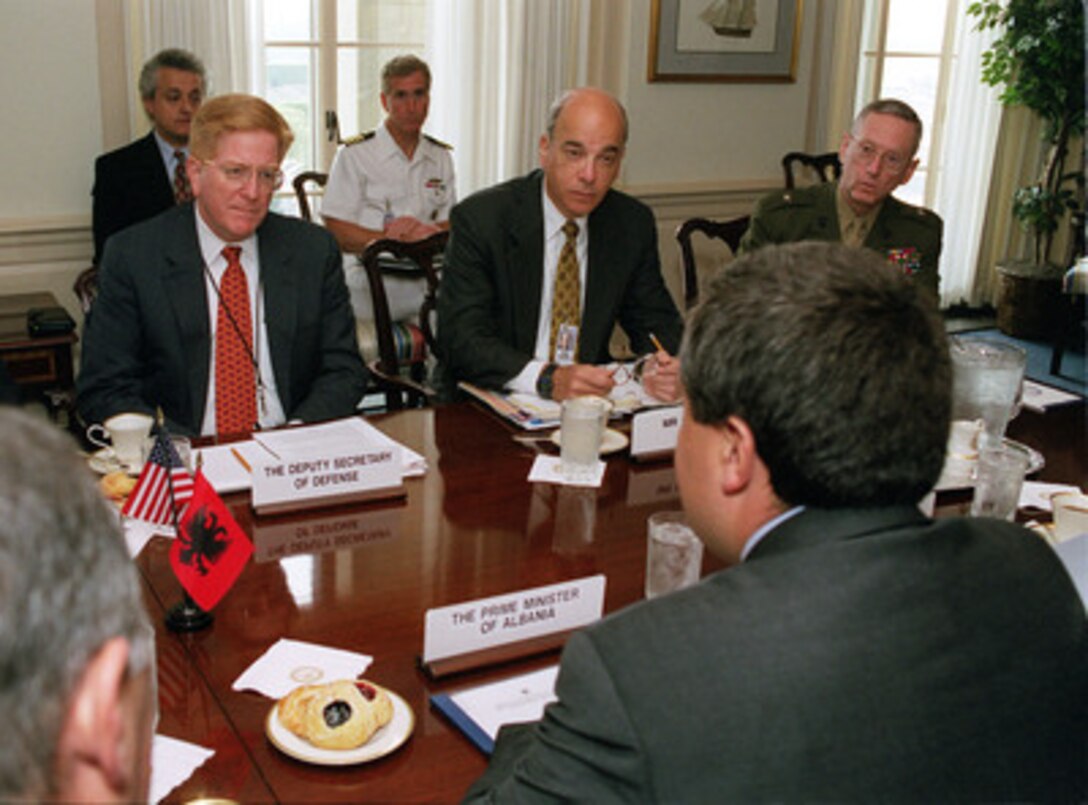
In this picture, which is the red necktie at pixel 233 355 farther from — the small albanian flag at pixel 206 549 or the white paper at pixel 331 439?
the small albanian flag at pixel 206 549

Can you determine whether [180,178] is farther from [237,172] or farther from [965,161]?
[965,161]

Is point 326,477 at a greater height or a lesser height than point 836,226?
lesser

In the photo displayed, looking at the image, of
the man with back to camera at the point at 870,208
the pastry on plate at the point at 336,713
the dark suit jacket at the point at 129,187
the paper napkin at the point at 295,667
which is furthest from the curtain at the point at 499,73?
the pastry on plate at the point at 336,713

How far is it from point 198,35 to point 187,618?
11.5 feet

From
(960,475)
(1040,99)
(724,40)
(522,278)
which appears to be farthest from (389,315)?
(1040,99)

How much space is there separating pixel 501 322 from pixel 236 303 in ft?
2.42

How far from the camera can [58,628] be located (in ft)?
1.97

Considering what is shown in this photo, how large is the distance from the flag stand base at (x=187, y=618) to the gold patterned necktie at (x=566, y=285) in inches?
65.1

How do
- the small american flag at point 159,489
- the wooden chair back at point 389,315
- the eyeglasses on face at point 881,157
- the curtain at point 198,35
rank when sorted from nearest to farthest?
the small american flag at point 159,489, the wooden chair back at point 389,315, the eyeglasses on face at point 881,157, the curtain at point 198,35

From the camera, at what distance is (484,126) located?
5.27 meters

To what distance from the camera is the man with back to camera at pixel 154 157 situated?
4.15 meters

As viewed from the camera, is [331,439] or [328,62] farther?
[328,62]

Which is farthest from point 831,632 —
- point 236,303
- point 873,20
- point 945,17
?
point 945,17

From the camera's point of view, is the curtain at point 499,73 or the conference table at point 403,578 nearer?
the conference table at point 403,578
